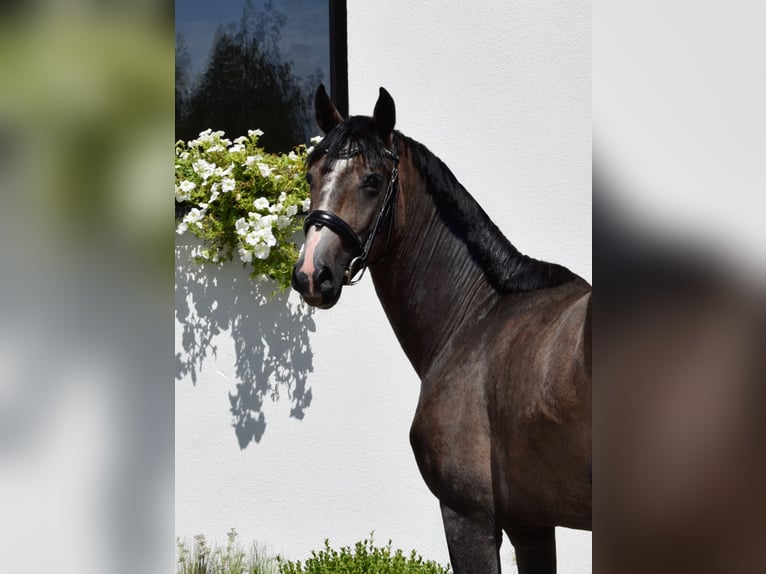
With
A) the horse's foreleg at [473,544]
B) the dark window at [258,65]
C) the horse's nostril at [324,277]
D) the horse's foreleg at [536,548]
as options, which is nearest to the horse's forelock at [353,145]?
the horse's nostril at [324,277]

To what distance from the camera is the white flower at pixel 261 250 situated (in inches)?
146

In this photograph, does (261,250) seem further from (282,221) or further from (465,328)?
(465,328)

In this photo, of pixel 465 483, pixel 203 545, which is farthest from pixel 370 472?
pixel 465 483

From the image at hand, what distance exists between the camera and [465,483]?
7.66 feet

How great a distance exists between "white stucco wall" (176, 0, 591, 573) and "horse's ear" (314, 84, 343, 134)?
1086 millimetres

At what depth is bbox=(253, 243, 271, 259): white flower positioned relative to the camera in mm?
3709

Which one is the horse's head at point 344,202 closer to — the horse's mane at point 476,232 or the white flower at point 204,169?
the horse's mane at point 476,232

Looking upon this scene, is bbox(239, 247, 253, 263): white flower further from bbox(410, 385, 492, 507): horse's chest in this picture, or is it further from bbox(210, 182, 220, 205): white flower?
bbox(410, 385, 492, 507): horse's chest

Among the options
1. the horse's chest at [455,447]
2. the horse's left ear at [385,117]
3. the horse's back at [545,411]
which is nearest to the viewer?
the horse's back at [545,411]

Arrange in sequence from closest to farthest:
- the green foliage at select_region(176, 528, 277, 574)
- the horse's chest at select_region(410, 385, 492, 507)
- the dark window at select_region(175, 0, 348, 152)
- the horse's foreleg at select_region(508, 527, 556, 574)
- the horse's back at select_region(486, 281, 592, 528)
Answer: the horse's back at select_region(486, 281, 592, 528), the horse's chest at select_region(410, 385, 492, 507), the horse's foreleg at select_region(508, 527, 556, 574), the green foliage at select_region(176, 528, 277, 574), the dark window at select_region(175, 0, 348, 152)

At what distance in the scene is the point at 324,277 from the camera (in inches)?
94.3

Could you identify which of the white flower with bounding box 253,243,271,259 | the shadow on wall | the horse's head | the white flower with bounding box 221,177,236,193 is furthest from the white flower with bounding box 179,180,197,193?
the horse's head
